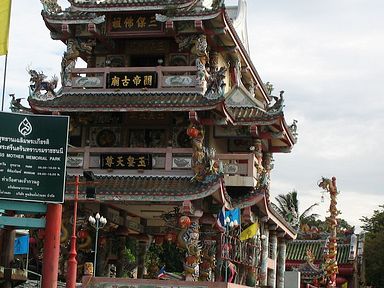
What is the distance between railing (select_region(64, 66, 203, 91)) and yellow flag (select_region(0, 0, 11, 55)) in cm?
851

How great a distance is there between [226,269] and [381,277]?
36.6m

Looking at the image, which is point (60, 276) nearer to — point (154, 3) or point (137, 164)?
point (137, 164)

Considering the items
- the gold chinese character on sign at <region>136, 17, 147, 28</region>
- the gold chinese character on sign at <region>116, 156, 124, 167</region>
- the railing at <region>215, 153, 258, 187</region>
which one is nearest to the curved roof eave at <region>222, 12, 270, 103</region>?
the gold chinese character on sign at <region>136, 17, 147, 28</region>

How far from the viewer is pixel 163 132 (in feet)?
93.4

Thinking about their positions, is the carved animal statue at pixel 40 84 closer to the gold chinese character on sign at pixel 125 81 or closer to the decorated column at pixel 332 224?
the gold chinese character on sign at pixel 125 81

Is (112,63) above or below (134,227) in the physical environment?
above

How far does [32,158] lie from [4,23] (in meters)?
4.13

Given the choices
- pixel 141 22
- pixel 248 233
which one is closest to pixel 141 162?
pixel 248 233

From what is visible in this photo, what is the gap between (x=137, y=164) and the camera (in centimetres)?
2688

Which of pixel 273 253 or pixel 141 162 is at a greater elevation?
pixel 141 162

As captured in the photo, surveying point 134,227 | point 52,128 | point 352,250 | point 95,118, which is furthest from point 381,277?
point 52,128

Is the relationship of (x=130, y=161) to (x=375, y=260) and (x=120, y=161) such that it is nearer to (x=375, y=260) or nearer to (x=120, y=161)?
(x=120, y=161)


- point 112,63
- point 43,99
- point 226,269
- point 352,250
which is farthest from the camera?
point 352,250

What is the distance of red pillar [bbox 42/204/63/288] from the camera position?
17984mm
